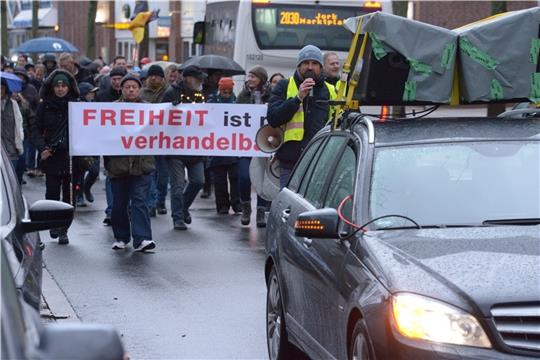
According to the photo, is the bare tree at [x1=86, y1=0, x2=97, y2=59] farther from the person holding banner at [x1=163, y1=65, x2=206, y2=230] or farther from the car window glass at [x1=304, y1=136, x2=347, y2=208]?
the car window glass at [x1=304, y1=136, x2=347, y2=208]

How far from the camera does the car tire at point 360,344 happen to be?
17.9 ft

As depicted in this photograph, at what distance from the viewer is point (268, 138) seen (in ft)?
43.2

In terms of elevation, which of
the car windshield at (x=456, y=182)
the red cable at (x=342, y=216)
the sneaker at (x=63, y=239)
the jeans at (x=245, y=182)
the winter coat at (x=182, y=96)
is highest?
the car windshield at (x=456, y=182)

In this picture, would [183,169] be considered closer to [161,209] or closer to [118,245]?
[161,209]

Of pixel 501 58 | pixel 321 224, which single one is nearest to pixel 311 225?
pixel 321 224

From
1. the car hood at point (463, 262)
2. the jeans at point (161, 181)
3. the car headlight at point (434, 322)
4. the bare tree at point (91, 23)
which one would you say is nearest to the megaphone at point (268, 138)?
the jeans at point (161, 181)

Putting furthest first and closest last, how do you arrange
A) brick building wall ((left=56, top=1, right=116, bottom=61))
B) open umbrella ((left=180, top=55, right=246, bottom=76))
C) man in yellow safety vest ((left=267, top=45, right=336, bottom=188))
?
1. brick building wall ((left=56, top=1, right=116, bottom=61))
2. open umbrella ((left=180, top=55, right=246, bottom=76))
3. man in yellow safety vest ((left=267, top=45, right=336, bottom=188))

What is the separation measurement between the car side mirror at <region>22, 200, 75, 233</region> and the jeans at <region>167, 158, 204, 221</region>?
7914mm

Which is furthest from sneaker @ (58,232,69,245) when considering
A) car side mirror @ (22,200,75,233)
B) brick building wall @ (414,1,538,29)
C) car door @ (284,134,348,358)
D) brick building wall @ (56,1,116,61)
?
brick building wall @ (56,1,116,61)

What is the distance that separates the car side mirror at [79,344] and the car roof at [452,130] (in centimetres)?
370

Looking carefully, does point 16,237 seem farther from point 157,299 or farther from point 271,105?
point 271,105

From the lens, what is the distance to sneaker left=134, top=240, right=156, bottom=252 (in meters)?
12.6

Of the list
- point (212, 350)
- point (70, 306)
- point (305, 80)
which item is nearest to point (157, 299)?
point (70, 306)

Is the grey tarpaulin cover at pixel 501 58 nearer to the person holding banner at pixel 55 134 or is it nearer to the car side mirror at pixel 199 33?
the person holding banner at pixel 55 134
